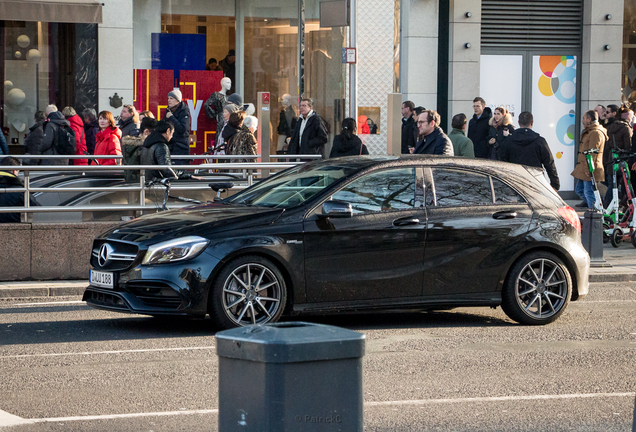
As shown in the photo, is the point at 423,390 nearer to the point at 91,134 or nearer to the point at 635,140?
the point at 635,140

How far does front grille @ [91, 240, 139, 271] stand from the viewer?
7.95 meters

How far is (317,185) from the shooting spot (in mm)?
8445

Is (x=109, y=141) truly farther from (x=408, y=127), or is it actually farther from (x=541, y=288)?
(x=541, y=288)

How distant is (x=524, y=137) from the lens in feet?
44.8

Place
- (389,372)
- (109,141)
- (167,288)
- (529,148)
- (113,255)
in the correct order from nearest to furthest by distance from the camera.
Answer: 1. (389,372)
2. (167,288)
3. (113,255)
4. (529,148)
5. (109,141)

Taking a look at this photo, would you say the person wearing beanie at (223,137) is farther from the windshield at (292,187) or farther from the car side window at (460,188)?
the car side window at (460,188)

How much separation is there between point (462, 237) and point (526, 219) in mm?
705

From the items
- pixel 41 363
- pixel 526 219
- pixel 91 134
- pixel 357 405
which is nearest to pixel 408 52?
pixel 91 134

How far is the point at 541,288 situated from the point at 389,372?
8.73 feet

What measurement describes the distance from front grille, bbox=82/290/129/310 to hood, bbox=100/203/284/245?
50 centimetres

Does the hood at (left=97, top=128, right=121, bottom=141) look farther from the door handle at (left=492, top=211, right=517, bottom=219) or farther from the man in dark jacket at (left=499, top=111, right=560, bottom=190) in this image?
the door handle at (left=492, top=211, right=517, bottom=219)

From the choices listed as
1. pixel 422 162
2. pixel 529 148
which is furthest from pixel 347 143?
pixel 422 162

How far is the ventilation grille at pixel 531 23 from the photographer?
67.6 feet

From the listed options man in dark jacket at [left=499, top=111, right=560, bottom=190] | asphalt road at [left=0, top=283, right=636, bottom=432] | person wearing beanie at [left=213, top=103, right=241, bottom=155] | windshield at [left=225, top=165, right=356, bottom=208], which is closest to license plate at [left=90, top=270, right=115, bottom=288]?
asphalt road at [left=0, top=283, right=636, bottom=432]
